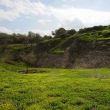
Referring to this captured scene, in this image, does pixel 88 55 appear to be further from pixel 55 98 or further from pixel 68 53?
pixel 55 98

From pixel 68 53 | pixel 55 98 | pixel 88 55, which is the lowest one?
pixel 55 98

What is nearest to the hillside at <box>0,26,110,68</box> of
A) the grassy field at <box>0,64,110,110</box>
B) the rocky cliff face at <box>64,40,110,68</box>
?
the rocky cliff face at <box>64,40,110,68</box>

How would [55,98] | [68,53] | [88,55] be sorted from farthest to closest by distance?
[68,53]
[88,55]
[55,98]

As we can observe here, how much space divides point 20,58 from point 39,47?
947 cm

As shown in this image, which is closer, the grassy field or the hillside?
the grassy field

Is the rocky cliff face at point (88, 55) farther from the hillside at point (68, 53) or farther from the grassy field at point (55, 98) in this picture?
the grassy field at point (55, 98)

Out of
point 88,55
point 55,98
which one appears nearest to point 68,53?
point 88,55

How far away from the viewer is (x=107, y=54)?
268 ft

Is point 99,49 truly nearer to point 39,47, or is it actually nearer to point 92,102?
point 39,47

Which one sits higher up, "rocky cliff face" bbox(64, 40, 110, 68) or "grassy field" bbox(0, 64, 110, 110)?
"rocky cliff face" bbox(64, 40, 110, 68)

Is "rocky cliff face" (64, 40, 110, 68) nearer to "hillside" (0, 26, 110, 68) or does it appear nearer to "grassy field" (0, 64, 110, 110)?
"hillside" (0, 26, 110, 68)

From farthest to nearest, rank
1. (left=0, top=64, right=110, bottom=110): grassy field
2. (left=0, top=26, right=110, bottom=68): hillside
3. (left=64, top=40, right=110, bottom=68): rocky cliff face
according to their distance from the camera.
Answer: (left=0, top=26, right=110, bottom=68): hillside < (left=64, top=40, right=110, bottom=68): rocky cliff face < (left=0, top=64, right=110, bottom=110): grassy field

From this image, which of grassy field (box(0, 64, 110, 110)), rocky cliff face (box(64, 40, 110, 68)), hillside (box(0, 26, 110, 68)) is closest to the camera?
grassy field (box(0, 64, 110, 110))

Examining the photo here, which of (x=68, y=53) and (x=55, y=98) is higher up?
(x=68, y=53)
